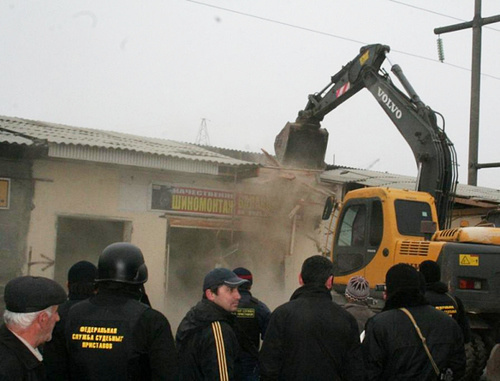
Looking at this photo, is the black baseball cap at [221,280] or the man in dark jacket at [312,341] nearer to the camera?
the man in dark jacket at [312,341]

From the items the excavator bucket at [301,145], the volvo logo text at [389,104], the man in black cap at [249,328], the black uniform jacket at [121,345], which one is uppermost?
the volvo logo text at [389,104]

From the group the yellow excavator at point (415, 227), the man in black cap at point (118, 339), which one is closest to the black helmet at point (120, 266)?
the man in black cap at point (118, 339)

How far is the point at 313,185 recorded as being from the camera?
14.9 metres

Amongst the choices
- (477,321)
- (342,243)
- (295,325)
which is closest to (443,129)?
(342,243)

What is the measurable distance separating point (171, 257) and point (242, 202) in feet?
10.7

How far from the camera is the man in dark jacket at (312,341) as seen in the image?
392cm

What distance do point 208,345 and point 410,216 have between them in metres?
6.18

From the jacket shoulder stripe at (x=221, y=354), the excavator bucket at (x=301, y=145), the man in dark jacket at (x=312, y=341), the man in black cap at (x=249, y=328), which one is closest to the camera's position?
the jacket shoulder stripe at (x=221, y=354)

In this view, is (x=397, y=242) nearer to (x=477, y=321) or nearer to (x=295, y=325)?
(x=477, y=321)

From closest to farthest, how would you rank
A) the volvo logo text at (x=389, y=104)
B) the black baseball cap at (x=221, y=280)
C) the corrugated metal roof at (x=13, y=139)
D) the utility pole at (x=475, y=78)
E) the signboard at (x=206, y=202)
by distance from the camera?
the black baseball cap at (x=221, y=280)
the corrugated metal roof at (x=13, y=139)
the volvo logo text at (x=389, y=104)
the signboard at (x=206, y=202)
the utility pole at (x=475, y=78)

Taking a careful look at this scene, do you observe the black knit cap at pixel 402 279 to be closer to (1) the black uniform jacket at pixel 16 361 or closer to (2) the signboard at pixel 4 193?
(1) the black uniform jacket at pixel 16 361

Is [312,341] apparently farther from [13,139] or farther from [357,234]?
[13,139]

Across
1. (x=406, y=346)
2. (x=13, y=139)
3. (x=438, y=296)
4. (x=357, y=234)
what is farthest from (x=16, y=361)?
(x=13, y=139)

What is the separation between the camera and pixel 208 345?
3768 mm
